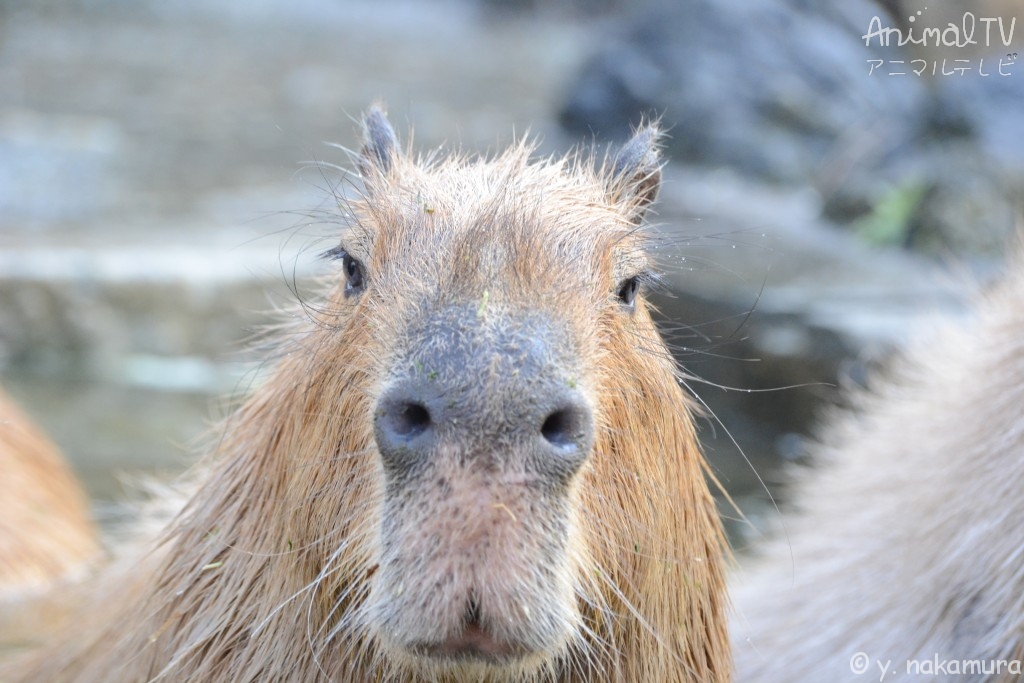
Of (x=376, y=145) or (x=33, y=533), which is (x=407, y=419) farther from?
(x=33, y=533)

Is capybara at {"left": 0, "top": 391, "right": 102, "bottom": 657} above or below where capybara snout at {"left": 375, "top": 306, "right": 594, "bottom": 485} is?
below

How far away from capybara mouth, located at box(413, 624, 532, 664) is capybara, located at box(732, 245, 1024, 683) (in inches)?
57.5

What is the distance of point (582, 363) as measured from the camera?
2285 mm

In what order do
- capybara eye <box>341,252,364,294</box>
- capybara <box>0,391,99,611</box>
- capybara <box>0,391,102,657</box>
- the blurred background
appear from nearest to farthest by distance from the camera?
capybara eye <box>341,252,364,294</box> < capybara <box>0,391,102,657</box> < capybara <box>0,391,99,611</box> < the blurred background

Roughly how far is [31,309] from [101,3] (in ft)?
52.6

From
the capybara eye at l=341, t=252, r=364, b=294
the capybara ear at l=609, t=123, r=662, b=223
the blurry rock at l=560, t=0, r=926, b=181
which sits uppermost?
the capybara ear at l=609, t=123, r=662, b=223

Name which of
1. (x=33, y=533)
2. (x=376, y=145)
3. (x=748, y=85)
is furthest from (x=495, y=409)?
(x=748, y=85)

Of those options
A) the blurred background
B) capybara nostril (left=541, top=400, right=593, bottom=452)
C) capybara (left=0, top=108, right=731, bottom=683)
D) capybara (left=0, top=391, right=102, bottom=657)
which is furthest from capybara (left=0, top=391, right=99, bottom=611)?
capybara nostril (left=541, top=400, right=593, bottom=452)

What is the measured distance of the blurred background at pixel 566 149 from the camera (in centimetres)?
765

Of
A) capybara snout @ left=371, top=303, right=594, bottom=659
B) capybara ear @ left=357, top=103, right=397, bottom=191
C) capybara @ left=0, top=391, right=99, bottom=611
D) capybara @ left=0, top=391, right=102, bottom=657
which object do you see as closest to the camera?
capybara snout @ left=371, top=303, right=594, bottom=659

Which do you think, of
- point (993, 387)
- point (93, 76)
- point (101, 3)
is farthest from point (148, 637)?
point (101, 3)

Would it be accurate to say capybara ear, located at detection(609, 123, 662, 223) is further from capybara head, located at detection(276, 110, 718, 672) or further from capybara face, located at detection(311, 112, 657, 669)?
capybara face, located at detection(311, 112, 657, 669)

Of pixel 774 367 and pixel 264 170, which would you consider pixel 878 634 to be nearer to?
pixel 774 367

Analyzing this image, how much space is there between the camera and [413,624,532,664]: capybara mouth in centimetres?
212
